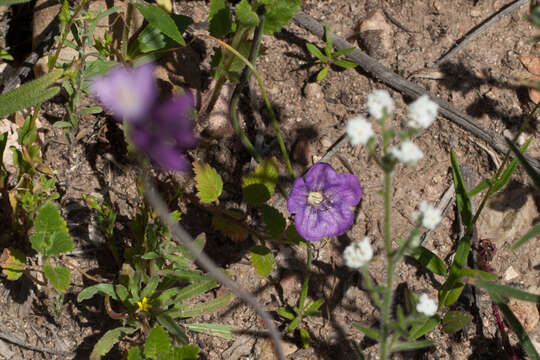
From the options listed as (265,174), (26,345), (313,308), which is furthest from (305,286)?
(26,345)

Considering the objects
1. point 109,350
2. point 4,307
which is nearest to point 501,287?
point 109,350

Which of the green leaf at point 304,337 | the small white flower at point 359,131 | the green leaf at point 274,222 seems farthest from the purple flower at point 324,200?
the small white flower at point 359,131

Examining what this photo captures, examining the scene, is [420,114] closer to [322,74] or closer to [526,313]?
[322,74]

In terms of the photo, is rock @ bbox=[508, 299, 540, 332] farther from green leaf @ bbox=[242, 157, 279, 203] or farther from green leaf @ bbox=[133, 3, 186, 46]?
green leaf @ bbox=[133, 3, 186, 46]

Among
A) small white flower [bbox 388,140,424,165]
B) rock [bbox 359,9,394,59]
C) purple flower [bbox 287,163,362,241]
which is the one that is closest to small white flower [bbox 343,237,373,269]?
A: small white flower [bbox 388,140,424,165]

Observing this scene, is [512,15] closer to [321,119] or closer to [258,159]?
[321,119]

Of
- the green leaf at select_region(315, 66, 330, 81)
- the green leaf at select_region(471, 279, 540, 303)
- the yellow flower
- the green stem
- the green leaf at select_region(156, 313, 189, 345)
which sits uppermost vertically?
the green leaf at select_region(315, 66, 330, 81)

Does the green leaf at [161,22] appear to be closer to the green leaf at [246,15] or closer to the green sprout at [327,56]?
the green leaf at [246,15]
